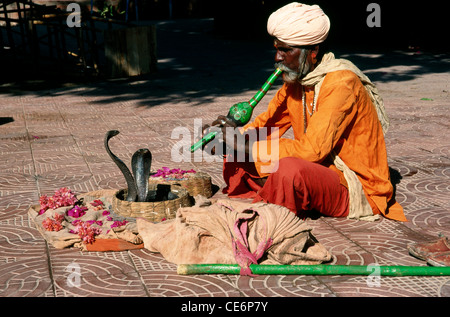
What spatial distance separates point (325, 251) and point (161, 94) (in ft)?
20.7

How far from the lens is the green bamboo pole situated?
3.10 metres

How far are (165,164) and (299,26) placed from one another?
2171mm

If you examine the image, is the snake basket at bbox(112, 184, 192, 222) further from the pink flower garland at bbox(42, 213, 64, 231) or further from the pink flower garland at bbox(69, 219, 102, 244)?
the pink flower garland at bbox(42, 213, 64, 231)

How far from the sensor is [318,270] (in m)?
3.11

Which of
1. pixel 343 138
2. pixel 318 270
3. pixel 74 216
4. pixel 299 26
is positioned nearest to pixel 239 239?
pixel 318 270

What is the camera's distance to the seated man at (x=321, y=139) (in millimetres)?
3729

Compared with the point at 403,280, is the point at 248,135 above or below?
above

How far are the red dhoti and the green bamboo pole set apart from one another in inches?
26.4

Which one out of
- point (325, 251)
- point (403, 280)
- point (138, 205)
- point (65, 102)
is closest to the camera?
point (403, 280)

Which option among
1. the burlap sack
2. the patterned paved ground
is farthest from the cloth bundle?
the patterned paved ground

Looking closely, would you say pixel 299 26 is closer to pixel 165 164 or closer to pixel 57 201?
pixel 57 201
